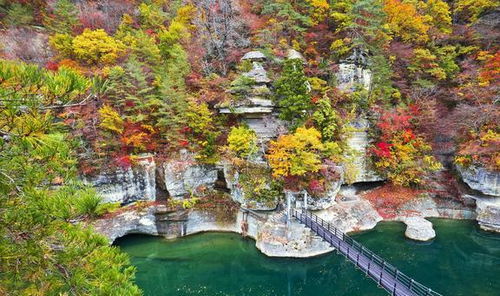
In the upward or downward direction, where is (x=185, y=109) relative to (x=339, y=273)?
upward

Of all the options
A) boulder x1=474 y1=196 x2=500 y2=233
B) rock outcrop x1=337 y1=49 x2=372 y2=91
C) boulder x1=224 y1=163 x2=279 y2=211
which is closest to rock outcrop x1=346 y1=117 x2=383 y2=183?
rock outcrop x1=337 y1=49 x2=372 y2=91

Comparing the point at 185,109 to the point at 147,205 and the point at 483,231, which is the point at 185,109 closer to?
the point at 147,205

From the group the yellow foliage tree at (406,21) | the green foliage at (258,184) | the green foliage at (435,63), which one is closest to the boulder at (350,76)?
the green foliage at (435,63)

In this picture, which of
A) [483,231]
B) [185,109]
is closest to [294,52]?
[185,109]

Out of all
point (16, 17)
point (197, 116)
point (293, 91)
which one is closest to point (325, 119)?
point (293, 91)

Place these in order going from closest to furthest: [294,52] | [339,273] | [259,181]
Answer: [339,273], [259,181], [294,52]

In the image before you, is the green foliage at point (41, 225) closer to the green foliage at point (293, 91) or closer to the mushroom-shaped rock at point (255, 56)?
the green foliage at point (293, 91)

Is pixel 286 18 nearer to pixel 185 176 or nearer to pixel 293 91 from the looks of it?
pixel 293 91

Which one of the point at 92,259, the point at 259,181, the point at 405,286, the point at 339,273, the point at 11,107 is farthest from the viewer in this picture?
the point at 259,181

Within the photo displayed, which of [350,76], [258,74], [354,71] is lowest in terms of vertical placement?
[258,74]
